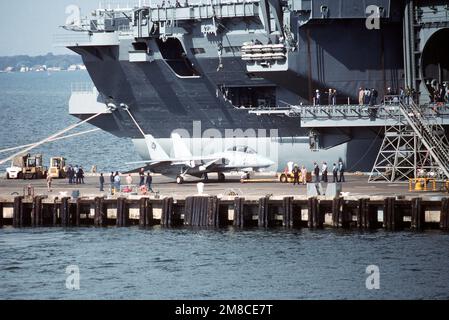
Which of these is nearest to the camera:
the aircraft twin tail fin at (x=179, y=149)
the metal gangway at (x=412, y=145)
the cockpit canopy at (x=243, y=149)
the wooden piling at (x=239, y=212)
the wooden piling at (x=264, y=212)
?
the wooden piling at (x=264, y=212)

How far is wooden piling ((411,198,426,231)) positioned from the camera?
59.5 m

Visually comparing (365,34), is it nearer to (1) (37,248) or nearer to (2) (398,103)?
(2) (398,103)

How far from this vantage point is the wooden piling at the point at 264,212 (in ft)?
203

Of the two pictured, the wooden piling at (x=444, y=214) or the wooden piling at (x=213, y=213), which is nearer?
the wooden piling at (x=444, y=214)

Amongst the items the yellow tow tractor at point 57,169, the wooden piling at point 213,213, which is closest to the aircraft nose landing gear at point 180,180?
the yellow tow tractor at point 57,169

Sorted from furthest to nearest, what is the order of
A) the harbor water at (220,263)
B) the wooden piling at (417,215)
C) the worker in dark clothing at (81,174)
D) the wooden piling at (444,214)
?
the worker in dark clothing at (81,174) < the wooden piling at (417,215) < the wooden piling at (444,214) < the harbor water at (220,263)

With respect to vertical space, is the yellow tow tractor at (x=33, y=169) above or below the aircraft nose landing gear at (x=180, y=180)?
above

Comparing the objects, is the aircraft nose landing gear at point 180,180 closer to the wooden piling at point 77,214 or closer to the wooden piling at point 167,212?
the wooden piling at point 77,214

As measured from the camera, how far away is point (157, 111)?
83000 millimetres

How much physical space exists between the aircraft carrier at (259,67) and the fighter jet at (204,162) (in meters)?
2.66

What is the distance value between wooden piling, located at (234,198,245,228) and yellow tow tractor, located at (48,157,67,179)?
2247 centimetres

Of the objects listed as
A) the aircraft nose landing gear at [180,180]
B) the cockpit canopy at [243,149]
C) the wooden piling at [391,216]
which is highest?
the cockpit canopy at [243,149]

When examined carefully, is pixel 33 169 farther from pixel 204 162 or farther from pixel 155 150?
pixel 204 162
